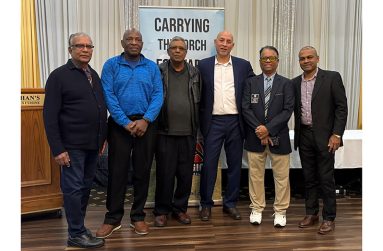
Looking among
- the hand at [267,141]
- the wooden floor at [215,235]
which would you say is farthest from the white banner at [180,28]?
the wooden floor at [215,235]

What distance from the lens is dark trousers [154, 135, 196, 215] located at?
3.29m

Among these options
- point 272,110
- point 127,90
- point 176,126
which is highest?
point 127,90

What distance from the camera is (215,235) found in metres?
3.09

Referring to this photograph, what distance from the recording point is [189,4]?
5457mm

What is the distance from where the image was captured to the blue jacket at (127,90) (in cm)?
294

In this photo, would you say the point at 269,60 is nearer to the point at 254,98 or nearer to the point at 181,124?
the point at 254,98

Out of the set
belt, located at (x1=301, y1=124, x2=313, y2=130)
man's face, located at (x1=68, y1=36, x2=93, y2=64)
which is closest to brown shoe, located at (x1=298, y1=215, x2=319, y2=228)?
belt, located at (x1=301, y1=124, x2=313, y2=130)

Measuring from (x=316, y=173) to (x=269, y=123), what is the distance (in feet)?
1.79

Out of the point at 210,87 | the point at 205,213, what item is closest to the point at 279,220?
the point at 205,213

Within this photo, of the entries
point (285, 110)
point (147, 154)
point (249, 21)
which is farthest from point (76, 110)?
point (249, 21)

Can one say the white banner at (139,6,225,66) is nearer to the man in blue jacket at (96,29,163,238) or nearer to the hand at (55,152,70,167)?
the man in blue jacket at (96,29,163,238)

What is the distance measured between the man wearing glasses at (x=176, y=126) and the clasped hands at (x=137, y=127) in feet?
0.96

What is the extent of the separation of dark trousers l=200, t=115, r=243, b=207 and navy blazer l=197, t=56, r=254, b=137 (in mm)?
58

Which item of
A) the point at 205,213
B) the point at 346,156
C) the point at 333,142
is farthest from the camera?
the point at 346,156
